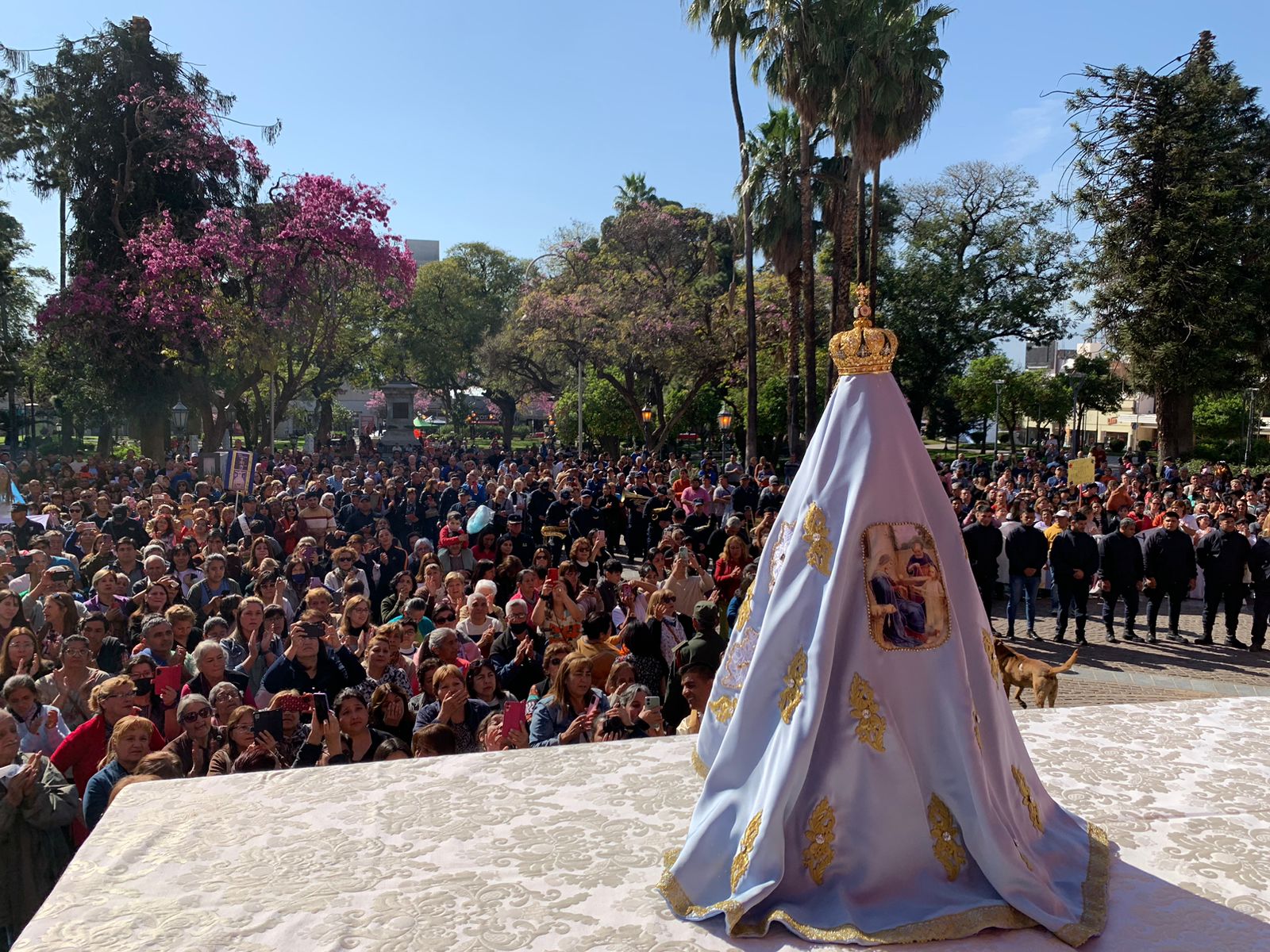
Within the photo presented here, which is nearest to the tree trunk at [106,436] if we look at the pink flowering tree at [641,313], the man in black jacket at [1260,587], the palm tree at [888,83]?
the pink flowering tree at [641,313]

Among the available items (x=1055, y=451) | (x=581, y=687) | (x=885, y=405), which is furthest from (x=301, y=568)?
(x=1055, y=451)

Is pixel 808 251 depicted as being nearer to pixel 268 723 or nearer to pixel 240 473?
pixel 240 473

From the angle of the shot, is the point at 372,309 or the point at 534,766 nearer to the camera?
the point at 534,766

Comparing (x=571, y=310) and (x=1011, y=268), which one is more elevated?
(x=1011, y=268)

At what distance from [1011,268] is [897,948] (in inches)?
1734

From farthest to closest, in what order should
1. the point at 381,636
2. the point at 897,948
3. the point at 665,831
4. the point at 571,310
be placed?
the point at 571,310 < the point at 381,636 < the point at 665,831 < the point at 897,948

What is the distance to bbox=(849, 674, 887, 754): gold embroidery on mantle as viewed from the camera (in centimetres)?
319

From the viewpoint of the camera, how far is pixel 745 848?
318cm

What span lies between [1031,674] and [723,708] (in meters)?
4.37

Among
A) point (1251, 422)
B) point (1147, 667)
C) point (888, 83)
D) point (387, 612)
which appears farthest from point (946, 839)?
point (1251, 422)

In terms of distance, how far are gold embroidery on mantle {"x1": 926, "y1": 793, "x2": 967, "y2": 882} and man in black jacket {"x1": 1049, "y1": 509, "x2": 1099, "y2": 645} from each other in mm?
9252

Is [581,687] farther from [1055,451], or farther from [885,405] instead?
[1055,451]

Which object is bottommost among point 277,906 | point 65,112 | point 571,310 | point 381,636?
point 277,906

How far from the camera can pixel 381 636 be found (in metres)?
6.59
